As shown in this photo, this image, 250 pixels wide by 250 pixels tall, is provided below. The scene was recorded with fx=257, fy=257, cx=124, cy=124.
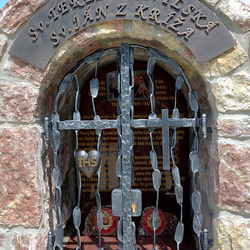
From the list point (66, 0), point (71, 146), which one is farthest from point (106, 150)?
point (66, 0)

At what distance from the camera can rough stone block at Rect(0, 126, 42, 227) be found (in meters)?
1.56

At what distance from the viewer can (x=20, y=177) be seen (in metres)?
1.57

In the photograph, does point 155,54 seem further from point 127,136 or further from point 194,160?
point 194,160

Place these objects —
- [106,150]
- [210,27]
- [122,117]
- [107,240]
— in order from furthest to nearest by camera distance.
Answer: [106,150]
[107,240]
[122,117]
[210,27]

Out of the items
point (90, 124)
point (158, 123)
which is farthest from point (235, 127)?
point (90, 124)

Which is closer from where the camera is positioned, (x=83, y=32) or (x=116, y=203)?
(x=83, y=32)

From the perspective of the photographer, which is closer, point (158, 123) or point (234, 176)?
point (234, 176)

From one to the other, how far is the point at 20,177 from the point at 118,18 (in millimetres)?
1114

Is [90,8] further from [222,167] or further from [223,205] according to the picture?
[223,205]

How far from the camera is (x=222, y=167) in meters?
1.47

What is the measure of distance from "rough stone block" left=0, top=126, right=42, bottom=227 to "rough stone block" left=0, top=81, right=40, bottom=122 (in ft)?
0.24

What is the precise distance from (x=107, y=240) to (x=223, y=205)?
109 cm

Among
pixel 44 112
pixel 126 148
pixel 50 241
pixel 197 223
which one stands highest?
pixel 44 112

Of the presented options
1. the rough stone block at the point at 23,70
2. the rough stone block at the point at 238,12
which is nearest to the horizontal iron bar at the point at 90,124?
the rough stone block at the point at 23,70
